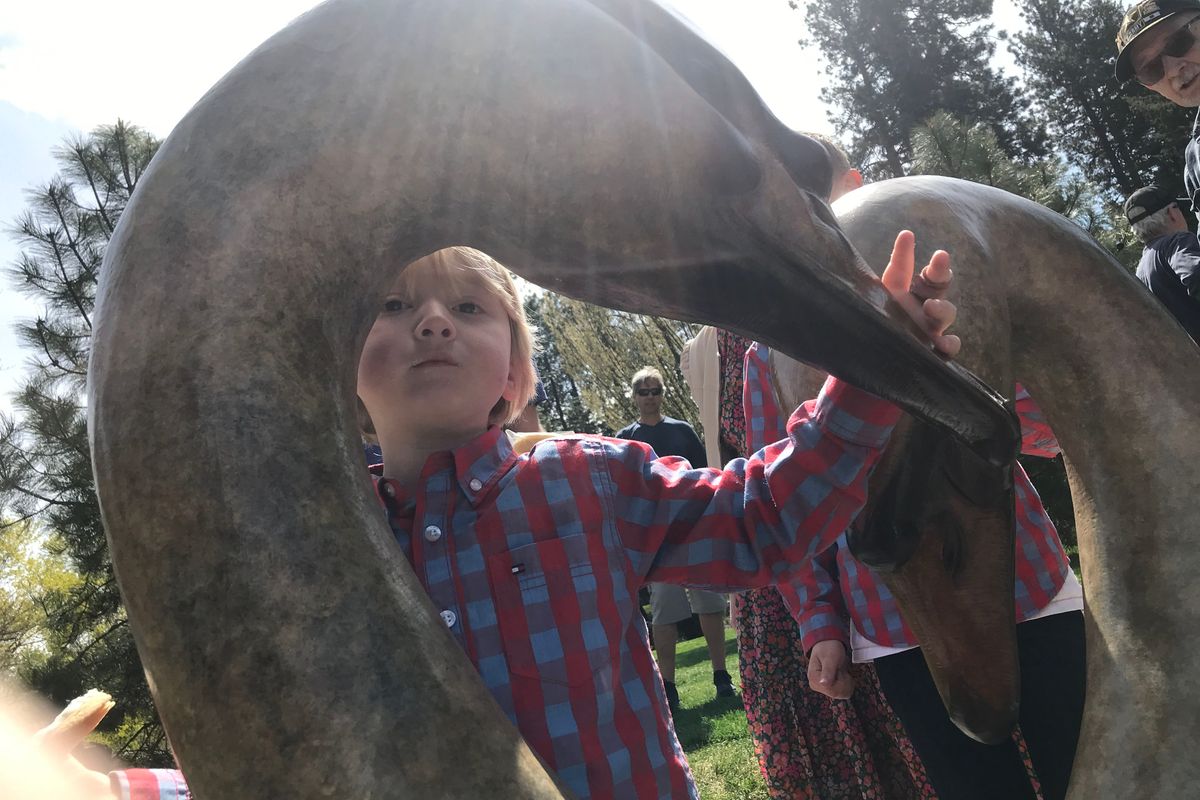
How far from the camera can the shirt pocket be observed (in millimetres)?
1078

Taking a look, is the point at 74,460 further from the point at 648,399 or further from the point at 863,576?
the point at 863,576

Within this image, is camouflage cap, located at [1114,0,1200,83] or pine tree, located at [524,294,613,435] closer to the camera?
camouflage cap, located at [1114,0,1200,83]

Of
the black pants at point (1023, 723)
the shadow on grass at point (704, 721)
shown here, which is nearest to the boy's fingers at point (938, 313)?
the black pants at point (1023, 723)

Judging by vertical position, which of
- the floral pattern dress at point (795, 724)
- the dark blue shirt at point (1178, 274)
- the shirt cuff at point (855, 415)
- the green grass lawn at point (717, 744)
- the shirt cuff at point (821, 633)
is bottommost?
the green grass lawn at point (717, 744)

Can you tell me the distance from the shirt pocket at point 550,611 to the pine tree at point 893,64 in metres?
23.9

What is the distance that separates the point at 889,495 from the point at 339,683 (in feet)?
1.92

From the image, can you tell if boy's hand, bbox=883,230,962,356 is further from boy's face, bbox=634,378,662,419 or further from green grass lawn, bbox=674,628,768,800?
boy's face, bbox=634,378,662,419

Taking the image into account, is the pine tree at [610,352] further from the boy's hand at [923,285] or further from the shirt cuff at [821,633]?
the boy's hand at [923,285]

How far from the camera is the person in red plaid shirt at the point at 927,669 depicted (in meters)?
1.61

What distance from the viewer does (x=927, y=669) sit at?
5.79 feet

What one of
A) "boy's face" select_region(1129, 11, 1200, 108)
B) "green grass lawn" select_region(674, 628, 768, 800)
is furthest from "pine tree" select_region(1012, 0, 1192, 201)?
"boy's face" select_region(1129, 11, 1200, 108)

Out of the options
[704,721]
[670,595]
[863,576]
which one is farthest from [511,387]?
[670,595]

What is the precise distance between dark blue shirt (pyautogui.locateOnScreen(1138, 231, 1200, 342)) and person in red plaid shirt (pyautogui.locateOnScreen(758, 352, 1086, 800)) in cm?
164

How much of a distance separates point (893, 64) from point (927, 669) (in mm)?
25015
